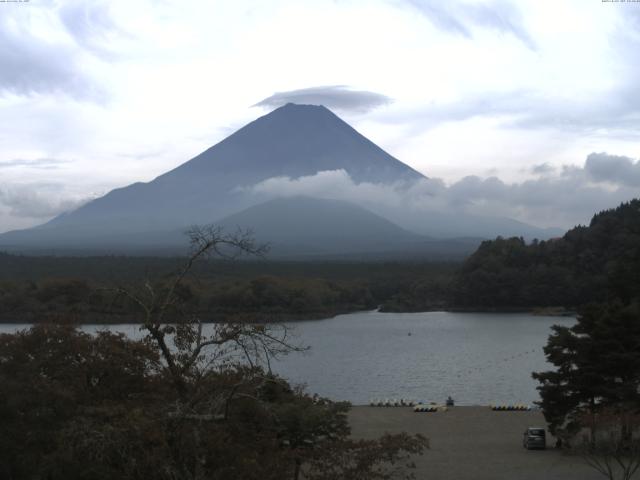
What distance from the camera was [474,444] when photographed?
13.4 m

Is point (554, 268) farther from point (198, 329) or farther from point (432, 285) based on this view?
point (198, 329)

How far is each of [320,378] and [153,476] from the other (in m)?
19.2

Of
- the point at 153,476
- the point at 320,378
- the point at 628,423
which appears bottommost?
the point at 320,378

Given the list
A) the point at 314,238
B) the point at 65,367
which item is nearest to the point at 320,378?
the point at 65,367

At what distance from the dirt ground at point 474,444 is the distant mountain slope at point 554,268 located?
101 ft

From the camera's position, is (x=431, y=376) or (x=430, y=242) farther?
(x=430, y=242)

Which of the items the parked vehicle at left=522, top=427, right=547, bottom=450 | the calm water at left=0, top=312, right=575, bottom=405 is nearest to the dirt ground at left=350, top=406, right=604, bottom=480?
the parked vehicle at left=522, top=427, right=547, bottom=450

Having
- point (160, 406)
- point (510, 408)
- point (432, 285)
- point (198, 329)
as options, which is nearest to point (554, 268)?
point (432, 285)

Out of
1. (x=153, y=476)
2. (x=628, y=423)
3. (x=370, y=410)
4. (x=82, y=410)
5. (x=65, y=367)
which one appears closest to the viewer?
(x=153, y=476)

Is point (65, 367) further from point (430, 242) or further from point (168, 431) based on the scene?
point (430, 242)

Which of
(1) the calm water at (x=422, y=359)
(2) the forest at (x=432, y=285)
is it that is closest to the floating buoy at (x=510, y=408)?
(1) the calm water at (x=422, y=359)

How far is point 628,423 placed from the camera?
9469 mm

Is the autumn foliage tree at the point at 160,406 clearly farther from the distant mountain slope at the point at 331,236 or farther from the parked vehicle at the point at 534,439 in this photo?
the distant mountain slope at the point at 331,236

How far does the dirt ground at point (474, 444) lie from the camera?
35.9 ft
